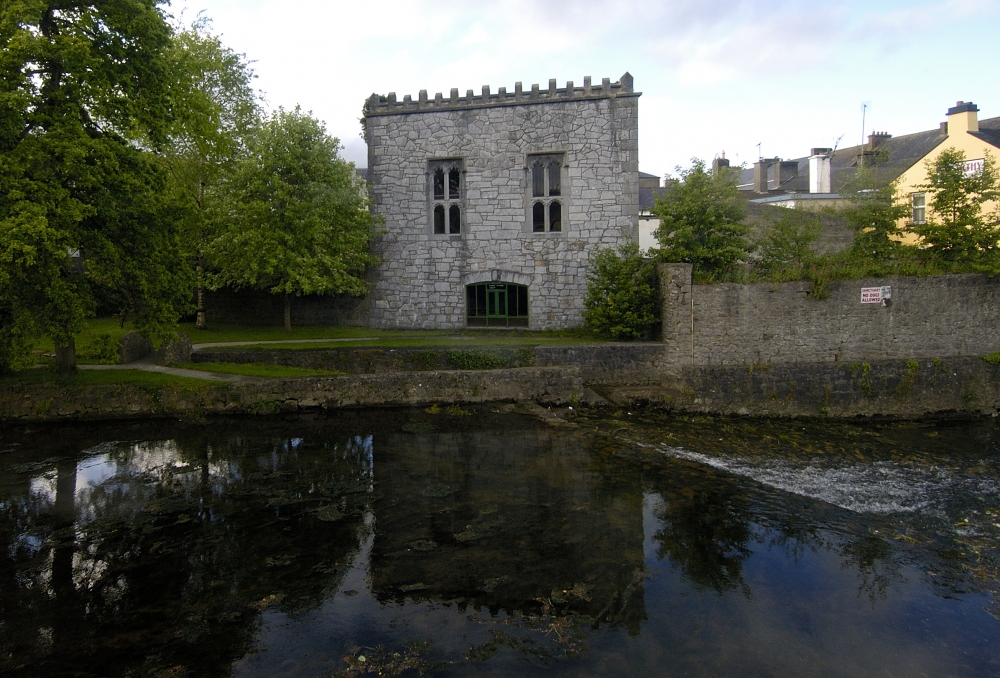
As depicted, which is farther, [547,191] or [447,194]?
[447,194]

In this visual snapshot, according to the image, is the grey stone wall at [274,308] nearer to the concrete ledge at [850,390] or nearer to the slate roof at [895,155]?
the concrete ledge at [850,390]

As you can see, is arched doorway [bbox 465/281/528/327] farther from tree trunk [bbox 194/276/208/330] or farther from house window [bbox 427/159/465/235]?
tree trunk [bbox 194/276/208/330]

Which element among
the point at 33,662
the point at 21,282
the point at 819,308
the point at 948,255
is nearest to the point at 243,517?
the point at 33,662

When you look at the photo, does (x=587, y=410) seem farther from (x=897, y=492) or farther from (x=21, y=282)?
(x=21, y=282)

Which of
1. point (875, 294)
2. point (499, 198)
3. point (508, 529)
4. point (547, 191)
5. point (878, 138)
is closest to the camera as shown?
point (508, 529)

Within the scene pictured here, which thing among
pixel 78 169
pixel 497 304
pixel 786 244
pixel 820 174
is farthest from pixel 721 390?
pixel 820 174

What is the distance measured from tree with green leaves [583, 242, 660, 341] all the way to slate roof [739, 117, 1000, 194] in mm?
7288

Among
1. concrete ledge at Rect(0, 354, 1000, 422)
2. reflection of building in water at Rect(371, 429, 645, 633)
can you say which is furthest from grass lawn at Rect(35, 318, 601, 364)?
reflection of building in water at Rect(371, 429, 645, 633)

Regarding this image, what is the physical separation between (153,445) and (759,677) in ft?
39.1

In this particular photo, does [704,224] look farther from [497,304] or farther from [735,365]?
[497,304]

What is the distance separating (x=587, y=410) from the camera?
52.4ft

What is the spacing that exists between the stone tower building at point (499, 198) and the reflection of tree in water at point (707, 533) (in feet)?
41.3

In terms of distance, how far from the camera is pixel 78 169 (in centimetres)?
1246

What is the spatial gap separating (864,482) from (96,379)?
53.8ft
